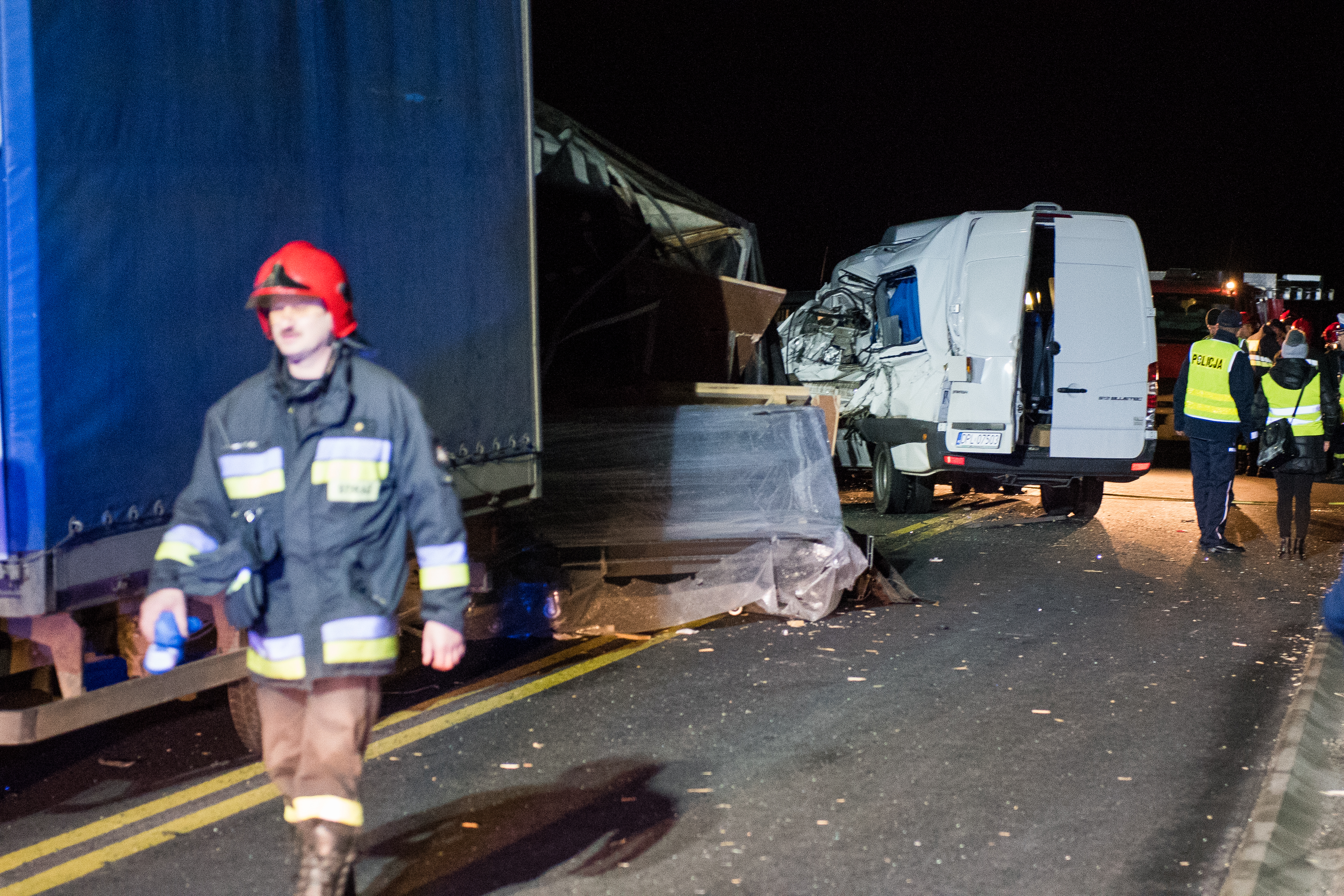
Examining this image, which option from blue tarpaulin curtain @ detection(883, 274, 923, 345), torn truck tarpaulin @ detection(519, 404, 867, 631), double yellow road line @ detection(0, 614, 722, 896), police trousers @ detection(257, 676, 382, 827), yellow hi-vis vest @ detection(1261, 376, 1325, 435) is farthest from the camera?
blue tarpaulin curtain @ detection(883, 274, 923, 345)

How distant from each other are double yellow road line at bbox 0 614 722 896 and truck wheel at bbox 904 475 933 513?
22.0 ft

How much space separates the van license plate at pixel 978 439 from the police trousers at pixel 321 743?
844 cm

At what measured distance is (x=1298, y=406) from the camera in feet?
32.0

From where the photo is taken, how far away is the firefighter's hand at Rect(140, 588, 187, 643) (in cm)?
288

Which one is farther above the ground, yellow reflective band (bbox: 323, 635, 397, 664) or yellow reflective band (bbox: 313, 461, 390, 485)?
yellow reflective band (bbox: 313, 461, 390, 485)

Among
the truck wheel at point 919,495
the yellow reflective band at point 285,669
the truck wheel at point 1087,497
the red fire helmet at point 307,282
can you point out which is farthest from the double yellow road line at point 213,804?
the truck wheel at point 1087,497

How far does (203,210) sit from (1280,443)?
8380 mm

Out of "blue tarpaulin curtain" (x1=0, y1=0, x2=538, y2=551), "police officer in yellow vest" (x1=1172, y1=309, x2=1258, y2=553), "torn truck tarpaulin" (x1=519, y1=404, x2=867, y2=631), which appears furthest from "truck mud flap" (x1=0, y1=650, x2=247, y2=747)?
"police officer in yellow vest" (x1=1172, y1=309, x2=1258, y2=553)

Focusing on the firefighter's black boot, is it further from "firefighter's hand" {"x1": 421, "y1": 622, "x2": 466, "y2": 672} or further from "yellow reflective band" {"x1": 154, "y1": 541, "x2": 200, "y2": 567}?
"yellow reflective band" {"x1": 154, "y1": 541, "x2": 200, "y2": 567}

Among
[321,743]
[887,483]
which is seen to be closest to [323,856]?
[321,743]

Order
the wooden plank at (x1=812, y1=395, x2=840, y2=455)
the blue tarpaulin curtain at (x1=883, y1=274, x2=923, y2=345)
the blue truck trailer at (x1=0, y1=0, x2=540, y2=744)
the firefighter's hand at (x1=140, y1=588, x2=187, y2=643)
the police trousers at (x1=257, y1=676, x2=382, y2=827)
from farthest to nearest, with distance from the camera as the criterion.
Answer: the blue tarpaulin curtain at (x1=883, y1=274, x2=923, y2=345)
the wooden plank at (x1=812, y1=395, x2=840, y2=455)
the blue truck trailer at (x1=0, y1=0, x2=540, y2=744)
the police trousers at (x1=257, y1=676, x2=382, y2=827)
the firefighter's hand at (x1=140, y1=588, x2=187, y2=643)

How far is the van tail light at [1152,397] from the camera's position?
35.3 feet

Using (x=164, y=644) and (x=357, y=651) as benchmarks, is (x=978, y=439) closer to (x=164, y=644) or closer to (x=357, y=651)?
(x=357, y=651)

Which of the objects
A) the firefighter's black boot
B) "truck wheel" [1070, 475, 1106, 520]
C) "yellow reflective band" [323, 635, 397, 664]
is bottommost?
"truck wheel" [1070, 475, 1106, 520]
